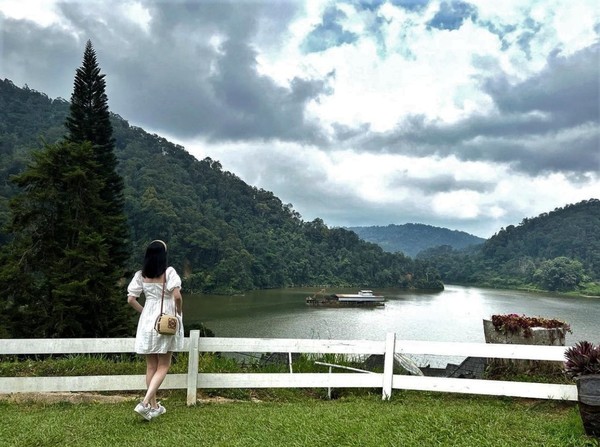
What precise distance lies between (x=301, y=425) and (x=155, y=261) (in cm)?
197

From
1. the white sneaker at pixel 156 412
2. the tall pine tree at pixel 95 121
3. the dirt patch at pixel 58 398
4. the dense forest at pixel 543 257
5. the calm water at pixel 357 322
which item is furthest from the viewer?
the dense forest at pixel 543 257

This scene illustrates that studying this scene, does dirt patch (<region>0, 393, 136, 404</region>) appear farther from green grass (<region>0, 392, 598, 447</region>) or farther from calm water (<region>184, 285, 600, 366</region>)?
calm water (<region>184, 285, 600, 366</region>)

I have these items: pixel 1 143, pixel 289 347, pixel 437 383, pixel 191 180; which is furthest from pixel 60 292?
pixel 191 180

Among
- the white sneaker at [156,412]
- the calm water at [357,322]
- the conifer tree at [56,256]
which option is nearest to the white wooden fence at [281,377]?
the white sneaker at [156,412]

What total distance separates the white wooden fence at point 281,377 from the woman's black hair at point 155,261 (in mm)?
1055

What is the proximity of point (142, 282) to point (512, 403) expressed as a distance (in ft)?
13.8

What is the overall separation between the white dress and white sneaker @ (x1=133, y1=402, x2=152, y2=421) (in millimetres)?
463

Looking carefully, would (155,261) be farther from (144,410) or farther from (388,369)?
(388,369)

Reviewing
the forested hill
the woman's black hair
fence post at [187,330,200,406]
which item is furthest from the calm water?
the woman's black hair

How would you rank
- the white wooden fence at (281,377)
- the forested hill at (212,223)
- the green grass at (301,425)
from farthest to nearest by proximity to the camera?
the forested hill at (212,223) → the white wooden fence at (281,377) → the green grass at (301,425)

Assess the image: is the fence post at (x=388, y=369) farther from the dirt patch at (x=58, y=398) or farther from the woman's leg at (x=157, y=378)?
the dirt patch at (x=58, y=398)

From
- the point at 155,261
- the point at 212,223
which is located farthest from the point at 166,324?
the point at 212,223

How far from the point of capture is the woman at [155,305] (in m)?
4.12

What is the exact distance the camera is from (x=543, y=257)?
126 m
